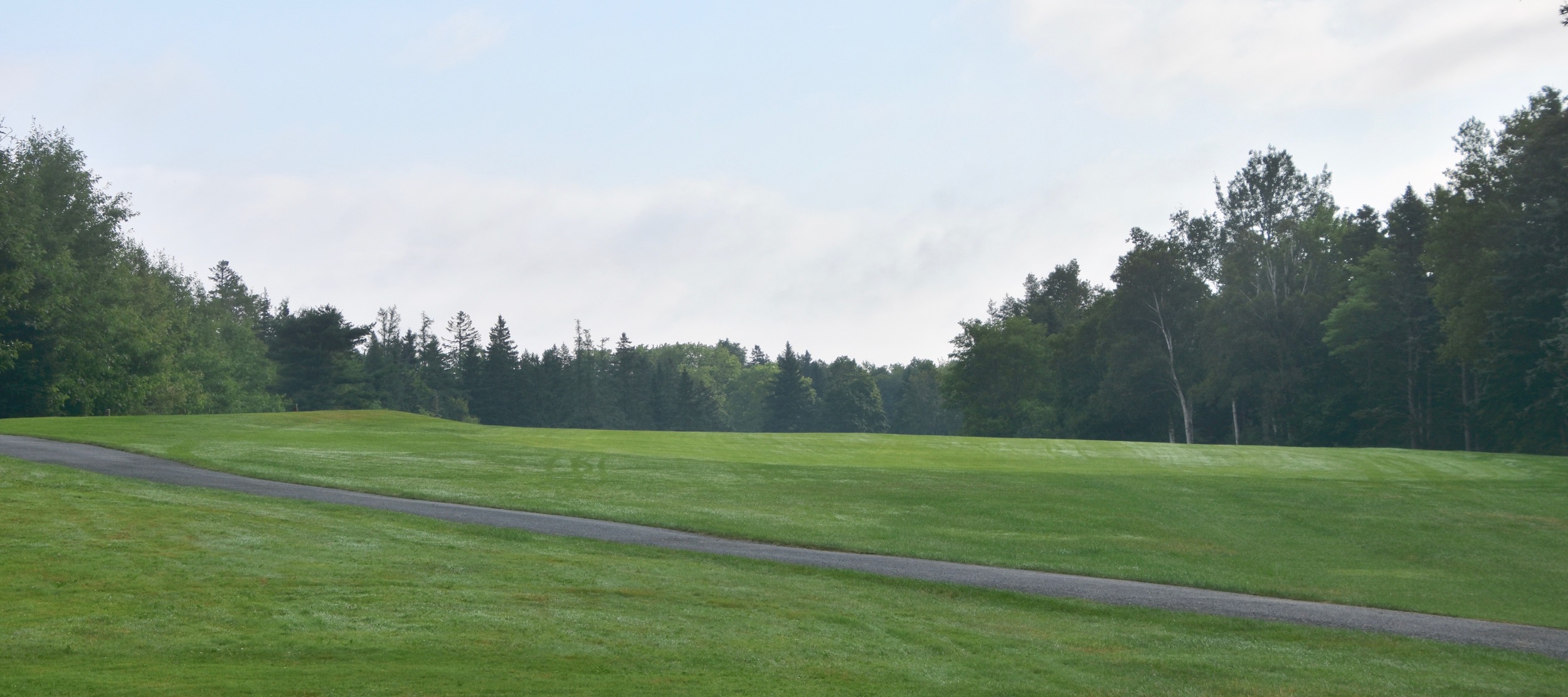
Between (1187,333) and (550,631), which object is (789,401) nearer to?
(1187,333)

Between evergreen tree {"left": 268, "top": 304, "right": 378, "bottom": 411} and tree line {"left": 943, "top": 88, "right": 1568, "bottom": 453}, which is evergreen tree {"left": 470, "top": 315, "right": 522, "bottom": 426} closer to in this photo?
evergreen tree {"left": 268, "top": 304, "right": 378, "bottom": 411}

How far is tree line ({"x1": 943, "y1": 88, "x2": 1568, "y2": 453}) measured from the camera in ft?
173

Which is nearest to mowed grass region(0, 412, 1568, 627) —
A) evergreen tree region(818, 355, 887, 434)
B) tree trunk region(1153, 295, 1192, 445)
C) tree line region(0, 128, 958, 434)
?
tree line region(0, 128, 958, 434)

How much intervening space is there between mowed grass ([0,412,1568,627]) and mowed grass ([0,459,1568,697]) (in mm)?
4776

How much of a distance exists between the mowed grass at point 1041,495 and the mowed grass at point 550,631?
4.78 m

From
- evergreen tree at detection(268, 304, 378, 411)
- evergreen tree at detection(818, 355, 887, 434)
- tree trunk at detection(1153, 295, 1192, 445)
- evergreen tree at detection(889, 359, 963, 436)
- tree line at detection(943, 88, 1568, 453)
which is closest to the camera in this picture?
tree line at detection(943, 88, 1568, 453)

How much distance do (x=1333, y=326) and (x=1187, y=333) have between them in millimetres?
13894

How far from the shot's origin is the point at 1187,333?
265 ft

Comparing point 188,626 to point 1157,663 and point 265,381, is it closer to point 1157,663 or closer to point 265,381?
point 1157,663

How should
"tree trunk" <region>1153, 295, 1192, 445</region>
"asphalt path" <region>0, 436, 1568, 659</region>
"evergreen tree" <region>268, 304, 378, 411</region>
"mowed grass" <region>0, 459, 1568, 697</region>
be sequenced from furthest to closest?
"evergreen tree" <region>268, 304, 378, 411</region> < "tree trunk" <region>1153, 295, 1192, 445</region> < "asphalt path" <region>0, 436, 1568, 659</region> < "mowed grass" <region>0, 459, 1568, 697</region>

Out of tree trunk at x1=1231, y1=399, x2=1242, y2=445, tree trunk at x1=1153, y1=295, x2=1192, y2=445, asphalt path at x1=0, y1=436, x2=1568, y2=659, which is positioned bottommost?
asphalt path at x1=0, y1=436, x2=1568, y2=659

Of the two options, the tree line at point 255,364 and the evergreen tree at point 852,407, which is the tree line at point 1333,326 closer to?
the tree line at point 255,364

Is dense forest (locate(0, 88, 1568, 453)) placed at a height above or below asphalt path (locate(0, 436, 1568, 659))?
A: above

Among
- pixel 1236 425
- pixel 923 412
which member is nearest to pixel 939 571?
pixel 1236 425
